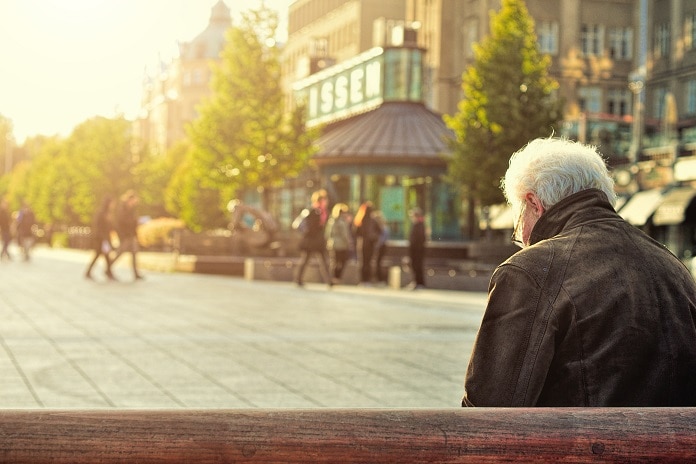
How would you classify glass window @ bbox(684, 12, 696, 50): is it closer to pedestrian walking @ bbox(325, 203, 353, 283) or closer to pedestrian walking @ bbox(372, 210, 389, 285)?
pedestrian walking @ bbox(372, 210, 389, 285)

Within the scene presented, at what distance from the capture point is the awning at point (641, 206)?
152ft

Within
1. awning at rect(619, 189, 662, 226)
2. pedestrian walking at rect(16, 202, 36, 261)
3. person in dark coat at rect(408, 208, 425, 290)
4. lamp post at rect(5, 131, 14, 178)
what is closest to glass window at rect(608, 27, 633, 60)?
awning at rect(619, 189, 662, 226)

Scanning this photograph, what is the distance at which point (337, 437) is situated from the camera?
2.39m

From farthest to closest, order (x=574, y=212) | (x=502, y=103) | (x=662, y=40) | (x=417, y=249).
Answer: (x=662, y=40) < (x=502, y=103) < (x=417, y=249) < (x=574, y=212)

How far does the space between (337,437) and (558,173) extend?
4.38ft

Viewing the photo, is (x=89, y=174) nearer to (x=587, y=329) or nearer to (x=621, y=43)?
(x=621, y=43)

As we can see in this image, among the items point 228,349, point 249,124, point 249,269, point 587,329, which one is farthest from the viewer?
point 249,124

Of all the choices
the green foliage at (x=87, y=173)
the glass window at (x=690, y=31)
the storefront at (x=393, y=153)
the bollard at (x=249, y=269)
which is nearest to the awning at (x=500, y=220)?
the storefront at (x=393, y=153)

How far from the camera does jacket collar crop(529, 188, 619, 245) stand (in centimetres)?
346

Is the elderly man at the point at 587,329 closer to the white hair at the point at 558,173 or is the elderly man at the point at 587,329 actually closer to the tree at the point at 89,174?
the white hair at the point at 558,173

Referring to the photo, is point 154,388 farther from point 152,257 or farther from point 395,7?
point 395,7

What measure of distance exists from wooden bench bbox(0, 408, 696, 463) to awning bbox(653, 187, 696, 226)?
43.2 meters

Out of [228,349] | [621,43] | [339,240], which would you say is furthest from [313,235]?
[621,43]

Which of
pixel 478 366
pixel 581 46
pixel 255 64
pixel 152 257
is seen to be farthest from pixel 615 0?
pixel 478 366
